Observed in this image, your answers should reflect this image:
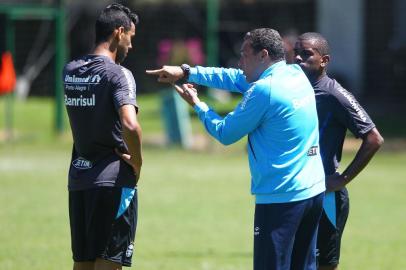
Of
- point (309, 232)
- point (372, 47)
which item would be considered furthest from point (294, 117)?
point (372, 47)

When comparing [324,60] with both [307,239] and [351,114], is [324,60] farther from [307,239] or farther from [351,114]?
[307,239]

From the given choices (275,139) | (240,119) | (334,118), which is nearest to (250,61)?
(240,119)

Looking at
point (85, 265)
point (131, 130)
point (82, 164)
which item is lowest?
point (85, 265)

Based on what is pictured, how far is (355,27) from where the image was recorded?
1255 inches

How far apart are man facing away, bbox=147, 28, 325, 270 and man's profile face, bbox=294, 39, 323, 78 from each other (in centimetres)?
67

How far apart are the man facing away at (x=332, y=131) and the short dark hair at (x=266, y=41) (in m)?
0.76

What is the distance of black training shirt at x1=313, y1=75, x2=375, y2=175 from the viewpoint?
288 inches

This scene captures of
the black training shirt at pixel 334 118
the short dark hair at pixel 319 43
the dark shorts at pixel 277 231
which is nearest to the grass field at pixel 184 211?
the black training shirt at pixel 334 118

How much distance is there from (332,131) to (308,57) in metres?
0.60

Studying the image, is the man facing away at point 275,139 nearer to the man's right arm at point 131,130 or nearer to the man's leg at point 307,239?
the man's leg at point 307,239

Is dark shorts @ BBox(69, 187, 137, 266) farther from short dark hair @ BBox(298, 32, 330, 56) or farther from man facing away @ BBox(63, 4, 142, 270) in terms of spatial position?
short dark hair @ BBox(298, 32, 330, 56)

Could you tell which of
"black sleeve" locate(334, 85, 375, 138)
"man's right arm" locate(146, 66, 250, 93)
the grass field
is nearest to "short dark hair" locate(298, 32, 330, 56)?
"black sleeve" locate(334, 85, 375, 138)

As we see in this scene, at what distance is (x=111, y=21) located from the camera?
7.15 meters

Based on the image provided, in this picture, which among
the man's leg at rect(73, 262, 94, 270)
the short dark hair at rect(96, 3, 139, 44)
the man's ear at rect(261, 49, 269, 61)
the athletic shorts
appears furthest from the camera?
the athletic shorts
